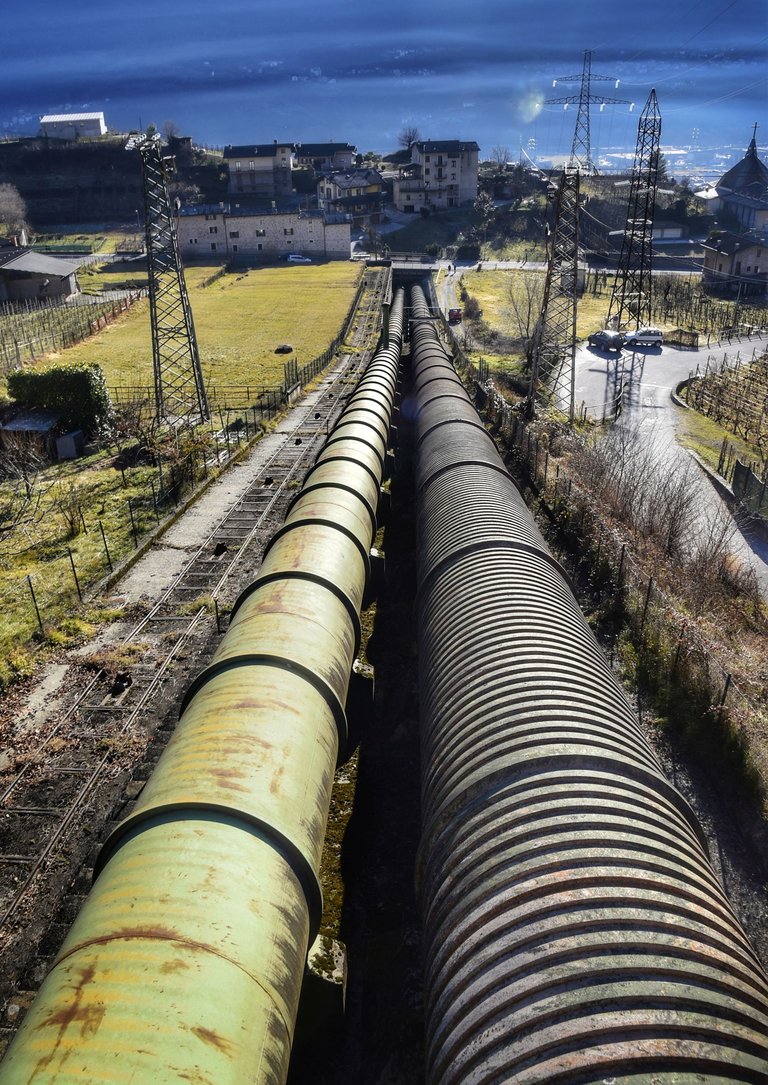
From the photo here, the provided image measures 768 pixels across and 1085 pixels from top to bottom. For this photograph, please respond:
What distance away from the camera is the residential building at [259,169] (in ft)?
398

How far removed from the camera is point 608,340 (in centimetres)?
5538

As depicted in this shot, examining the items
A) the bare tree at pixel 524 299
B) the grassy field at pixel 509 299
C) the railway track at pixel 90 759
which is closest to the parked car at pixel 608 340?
the grassy field at pixel 509 299

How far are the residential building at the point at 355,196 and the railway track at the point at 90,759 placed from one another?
3830 inches

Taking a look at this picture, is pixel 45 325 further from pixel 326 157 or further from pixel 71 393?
pixel 326 157

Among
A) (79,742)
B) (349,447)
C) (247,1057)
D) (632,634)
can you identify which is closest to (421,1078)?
(247,1057)

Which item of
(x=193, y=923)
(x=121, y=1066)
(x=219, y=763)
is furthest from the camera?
(x=219, y=763)

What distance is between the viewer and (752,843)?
12.7m

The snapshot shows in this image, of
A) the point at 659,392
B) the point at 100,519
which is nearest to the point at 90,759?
the point at 100,519

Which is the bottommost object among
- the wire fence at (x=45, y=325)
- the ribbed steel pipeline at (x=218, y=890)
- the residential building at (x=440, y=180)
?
the ribbed steel pipeline at (x=218, y=890)

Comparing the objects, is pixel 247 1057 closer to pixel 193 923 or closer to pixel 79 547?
pixel 193 923

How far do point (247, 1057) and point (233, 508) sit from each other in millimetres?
22520

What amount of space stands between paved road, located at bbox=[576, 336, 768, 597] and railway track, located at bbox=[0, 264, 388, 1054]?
1840cm

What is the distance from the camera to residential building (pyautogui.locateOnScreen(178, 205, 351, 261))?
93125 millimetres

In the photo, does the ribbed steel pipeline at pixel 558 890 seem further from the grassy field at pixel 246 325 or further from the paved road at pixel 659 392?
the grassy field at pixel 246 325
